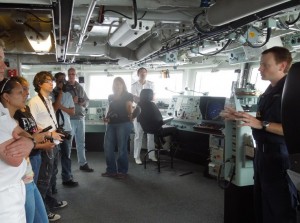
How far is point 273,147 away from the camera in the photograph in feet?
6.83

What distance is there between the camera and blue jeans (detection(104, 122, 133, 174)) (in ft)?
14.3

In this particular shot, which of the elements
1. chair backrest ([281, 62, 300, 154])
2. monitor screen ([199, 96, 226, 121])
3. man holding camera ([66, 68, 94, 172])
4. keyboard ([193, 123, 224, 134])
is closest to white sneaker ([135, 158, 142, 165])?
man holding camera ([66, 68, 94, 172])

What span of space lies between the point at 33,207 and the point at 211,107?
3.72 m

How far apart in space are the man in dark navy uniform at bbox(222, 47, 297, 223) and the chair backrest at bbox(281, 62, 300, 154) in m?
0.84

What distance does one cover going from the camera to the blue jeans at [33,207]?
1841mm

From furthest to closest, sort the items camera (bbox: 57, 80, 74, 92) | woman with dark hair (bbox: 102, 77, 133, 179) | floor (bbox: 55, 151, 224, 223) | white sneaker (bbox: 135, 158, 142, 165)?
white sneaker (bbox: 135, 158, 142, 165), woman with dark hair (bbox: 102, 77, 133, 179), camera (bbox: 57, 80, 74, 92), floor (bbox: 55, 151, 224, 223)

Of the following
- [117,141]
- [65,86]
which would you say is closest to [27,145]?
[65,86]

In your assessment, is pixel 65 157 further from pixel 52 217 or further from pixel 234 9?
pixel 234 9

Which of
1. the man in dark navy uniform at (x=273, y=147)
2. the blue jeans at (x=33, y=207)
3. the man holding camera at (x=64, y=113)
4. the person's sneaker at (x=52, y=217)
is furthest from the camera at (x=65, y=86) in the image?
→ the man in dark navy uniform at (x=273, y=147)

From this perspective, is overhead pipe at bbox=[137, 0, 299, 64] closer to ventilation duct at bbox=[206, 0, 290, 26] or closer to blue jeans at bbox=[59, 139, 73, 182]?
ventilation duct at bbox=[206, 0, 290, 26]

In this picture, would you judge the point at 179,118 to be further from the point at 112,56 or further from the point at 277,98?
the point at 277,98

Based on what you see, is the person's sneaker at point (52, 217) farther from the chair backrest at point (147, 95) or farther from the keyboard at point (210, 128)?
the keyboard at point (210, 128)

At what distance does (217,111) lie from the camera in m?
4.89

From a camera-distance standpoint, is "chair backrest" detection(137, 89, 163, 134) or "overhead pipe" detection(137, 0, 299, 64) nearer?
"overhead pipe" detection(137, 0, 299, 64)
